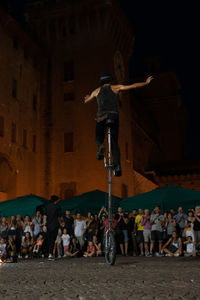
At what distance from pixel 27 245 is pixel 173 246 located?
6.27 meters

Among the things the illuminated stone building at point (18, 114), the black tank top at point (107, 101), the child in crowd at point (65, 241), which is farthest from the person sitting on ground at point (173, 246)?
the illuminated stone building at point (18, 114)

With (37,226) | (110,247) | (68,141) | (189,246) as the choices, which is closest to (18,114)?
(68,141)

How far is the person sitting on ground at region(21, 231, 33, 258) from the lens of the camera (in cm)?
1761

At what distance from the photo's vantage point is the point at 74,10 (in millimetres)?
35719

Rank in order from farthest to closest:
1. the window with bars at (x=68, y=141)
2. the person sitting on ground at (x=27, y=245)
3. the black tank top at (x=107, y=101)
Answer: the window with bars at (x=68, y=141) < the person sitting on ground at (x=27, y=245) < the black tank top at (x=107, y=101)

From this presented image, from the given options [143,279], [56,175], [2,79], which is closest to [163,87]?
[56,175]

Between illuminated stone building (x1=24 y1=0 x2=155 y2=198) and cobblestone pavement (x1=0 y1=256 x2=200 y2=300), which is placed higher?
illuminated stone building (x1=24 y1=0 x2=155 y2=198)

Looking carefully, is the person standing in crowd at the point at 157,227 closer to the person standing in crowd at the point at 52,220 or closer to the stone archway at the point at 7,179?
the person standing in crowd at the point at 52,220

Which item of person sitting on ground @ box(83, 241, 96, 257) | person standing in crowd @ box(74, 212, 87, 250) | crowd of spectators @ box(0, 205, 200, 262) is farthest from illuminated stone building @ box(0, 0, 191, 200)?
person sitting on ground @ box(83, 241, 96, 257)

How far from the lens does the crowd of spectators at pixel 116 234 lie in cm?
1548

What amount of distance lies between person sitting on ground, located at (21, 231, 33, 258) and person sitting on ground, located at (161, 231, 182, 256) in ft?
18.9

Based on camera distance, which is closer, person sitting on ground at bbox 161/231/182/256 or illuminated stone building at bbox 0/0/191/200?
person sitting on ground at bbox 161/231/182/256

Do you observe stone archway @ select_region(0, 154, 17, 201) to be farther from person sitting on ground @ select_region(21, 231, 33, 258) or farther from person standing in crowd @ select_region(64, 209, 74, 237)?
person standing in crowd @ select_region(64, 209, 74, 237)

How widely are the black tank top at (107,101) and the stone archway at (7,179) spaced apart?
22781mm
